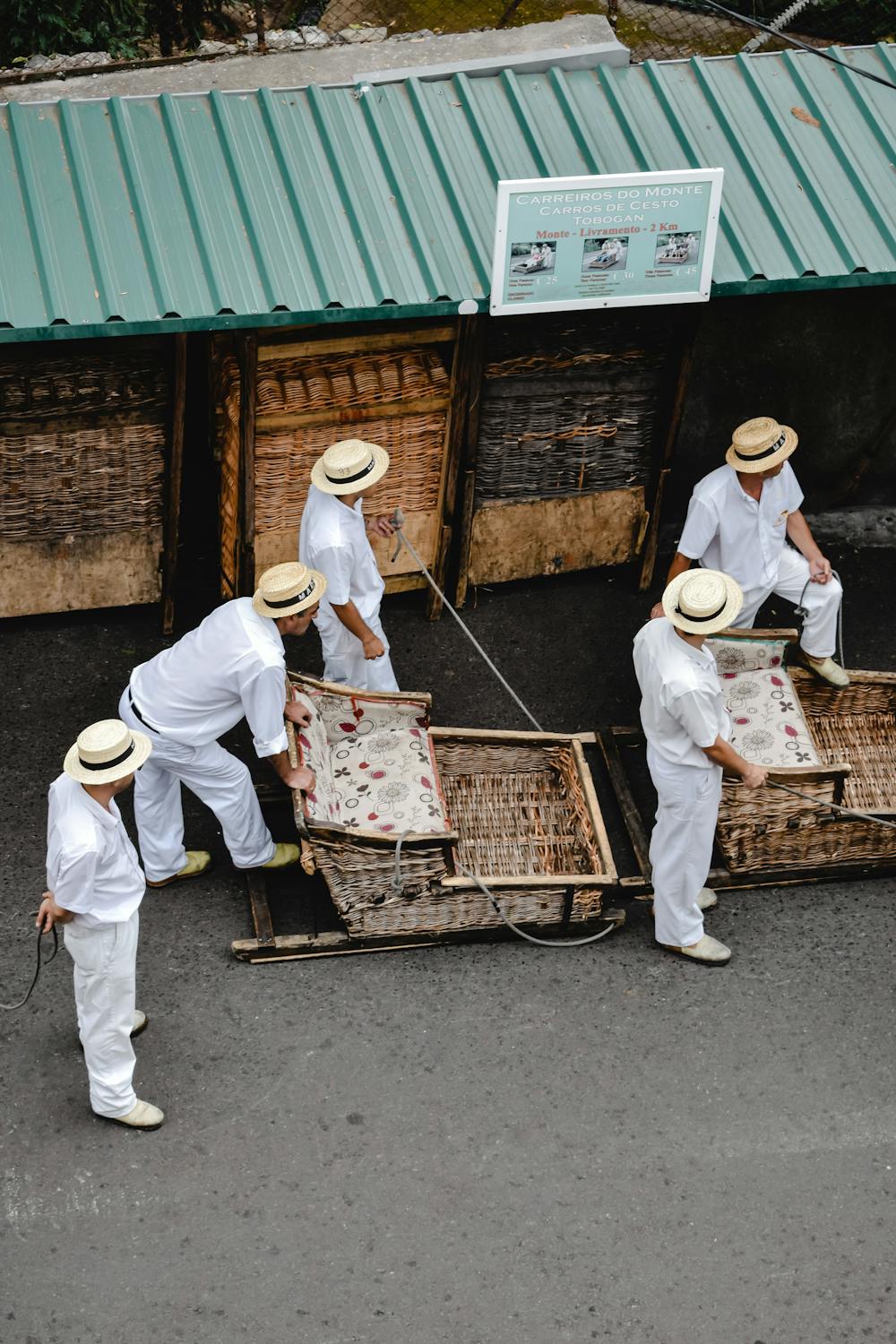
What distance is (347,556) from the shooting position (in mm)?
7066

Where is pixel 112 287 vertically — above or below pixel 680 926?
above

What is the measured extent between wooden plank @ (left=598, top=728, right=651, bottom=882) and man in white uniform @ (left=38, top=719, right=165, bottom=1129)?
269 cm

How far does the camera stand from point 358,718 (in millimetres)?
7012

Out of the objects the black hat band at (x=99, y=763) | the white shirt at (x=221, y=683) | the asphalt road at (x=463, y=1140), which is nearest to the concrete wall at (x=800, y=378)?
the asphalt road at (x=463, y=1140)

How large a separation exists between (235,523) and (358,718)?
4.88 feet

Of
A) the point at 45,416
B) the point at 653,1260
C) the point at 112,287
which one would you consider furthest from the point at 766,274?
the point at 653,1260

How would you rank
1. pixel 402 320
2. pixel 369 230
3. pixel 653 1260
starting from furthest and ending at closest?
pixel 402 320 → pixel 369 230 → pixel 653 1260

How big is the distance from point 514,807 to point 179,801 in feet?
5.72

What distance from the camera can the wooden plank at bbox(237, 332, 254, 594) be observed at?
23.2 ft

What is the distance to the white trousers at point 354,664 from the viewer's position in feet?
24.3

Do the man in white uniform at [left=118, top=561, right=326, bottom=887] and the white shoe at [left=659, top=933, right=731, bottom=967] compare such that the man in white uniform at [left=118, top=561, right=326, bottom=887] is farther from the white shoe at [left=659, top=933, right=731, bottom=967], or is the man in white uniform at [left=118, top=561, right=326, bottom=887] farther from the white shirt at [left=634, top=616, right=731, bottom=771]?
the white shoe at [left=659, top=933, right=731, bottom=967]

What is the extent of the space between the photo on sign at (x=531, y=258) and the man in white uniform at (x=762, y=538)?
137cm

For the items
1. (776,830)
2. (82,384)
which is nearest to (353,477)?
(82,384)

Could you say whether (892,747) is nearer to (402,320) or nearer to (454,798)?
(454,798)
